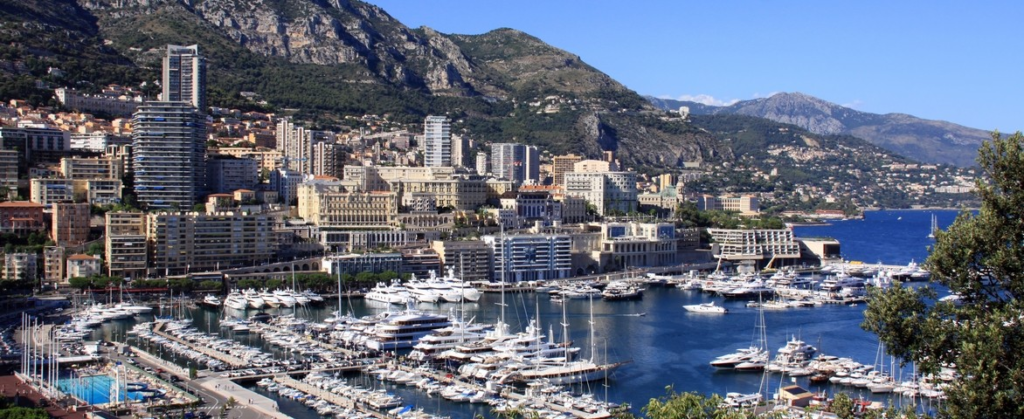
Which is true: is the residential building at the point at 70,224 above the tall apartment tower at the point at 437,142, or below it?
below

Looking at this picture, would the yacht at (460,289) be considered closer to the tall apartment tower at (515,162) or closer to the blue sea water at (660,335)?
the blue sea water at (660,335)

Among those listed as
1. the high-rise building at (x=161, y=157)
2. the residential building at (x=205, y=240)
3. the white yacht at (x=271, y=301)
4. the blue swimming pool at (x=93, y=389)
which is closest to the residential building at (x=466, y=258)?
the residential building at (x=205, y=240)

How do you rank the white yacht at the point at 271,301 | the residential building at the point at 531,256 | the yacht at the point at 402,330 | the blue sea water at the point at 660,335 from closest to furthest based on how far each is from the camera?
the blue sea water at the point at 660,335 → the yacht at the point at 402,330 → the white yacht at the point at 271,301 → the residential building at the point at 531,256

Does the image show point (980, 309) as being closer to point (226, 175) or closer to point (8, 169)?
point (8, 169)

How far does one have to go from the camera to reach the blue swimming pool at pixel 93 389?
2605 centimetres

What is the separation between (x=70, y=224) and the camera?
50.2 meters

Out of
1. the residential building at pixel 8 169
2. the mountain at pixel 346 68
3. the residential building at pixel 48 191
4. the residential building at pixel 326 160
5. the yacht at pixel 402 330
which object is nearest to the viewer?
the yacht at pixel 402 330

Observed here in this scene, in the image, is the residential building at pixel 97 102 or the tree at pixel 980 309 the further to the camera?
the residential building at pixel 97 102

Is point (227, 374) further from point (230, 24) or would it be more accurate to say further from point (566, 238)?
point (230, 24)

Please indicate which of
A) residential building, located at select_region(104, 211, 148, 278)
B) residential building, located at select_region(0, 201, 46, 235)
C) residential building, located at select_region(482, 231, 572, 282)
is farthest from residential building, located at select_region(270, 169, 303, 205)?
residential building, located at select_region(0, 201, 46, 235)

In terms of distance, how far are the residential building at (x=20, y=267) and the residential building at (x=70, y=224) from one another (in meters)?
3.42

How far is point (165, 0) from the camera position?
339ft

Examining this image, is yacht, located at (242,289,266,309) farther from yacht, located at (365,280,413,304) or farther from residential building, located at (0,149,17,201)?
residential building, located at (0,149,17,201)

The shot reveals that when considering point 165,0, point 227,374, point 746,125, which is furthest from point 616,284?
point 746,125
